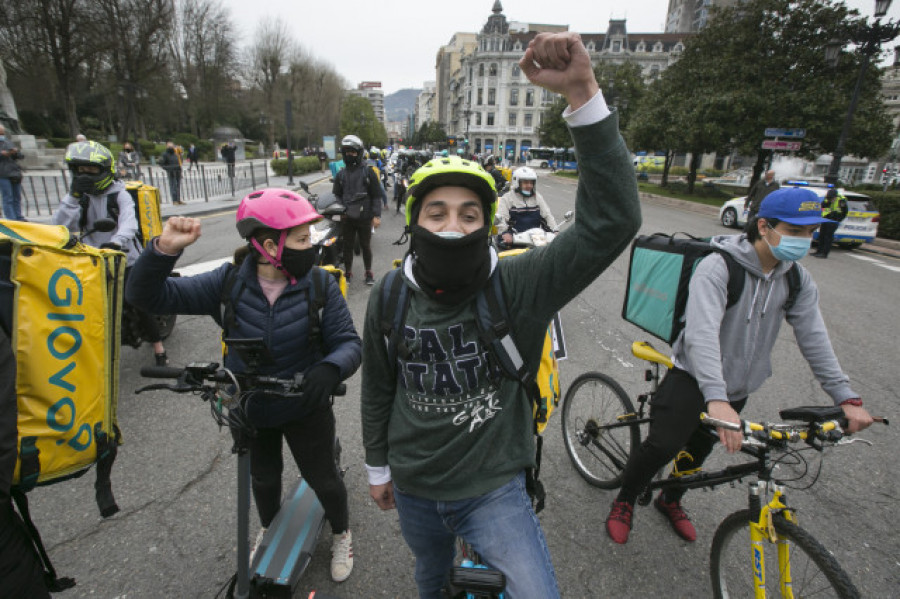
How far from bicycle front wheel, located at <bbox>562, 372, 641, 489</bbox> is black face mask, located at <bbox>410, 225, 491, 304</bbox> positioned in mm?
2036

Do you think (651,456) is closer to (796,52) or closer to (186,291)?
(186,291)

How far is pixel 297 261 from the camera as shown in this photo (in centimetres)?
209

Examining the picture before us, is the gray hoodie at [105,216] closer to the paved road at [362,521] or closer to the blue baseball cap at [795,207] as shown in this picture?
the paved road at [362,521]

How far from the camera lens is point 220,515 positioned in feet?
9.03

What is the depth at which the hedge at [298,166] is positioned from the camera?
2803 centimetres

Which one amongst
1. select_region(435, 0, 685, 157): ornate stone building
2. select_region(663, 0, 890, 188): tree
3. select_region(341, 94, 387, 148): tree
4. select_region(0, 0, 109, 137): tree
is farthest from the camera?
select_region(435, 0, 685, 157): ornate stone building

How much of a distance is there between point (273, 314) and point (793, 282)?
8.25 feet

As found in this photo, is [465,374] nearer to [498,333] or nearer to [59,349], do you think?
[498,333]

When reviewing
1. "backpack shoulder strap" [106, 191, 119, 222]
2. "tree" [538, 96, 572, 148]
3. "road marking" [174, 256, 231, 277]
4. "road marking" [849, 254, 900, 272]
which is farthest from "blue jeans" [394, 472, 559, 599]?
"tree" [538, 96, 572, 148]

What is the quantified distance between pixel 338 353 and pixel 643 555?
2.07 metres

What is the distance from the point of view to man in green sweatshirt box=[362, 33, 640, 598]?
138 centimetres

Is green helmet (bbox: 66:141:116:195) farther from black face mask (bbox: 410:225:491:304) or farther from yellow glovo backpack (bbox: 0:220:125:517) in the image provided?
black face mask (bbox: 410:225:491:304)

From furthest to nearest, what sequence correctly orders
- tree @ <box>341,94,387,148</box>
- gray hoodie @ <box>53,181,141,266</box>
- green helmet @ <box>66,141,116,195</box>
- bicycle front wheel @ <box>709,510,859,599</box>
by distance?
1. tree @ <box>341,94,387,148</box>
2. gray hoodie @ <box>53,181,141,266</box>
3. green helmet @ <box>66,141,116,195</box>
4. bicycle front wheel @ <box>709,510,859,599</box>

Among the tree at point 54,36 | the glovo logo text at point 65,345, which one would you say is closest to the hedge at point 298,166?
the tree at point 54,36
